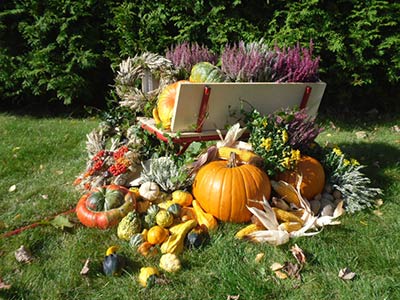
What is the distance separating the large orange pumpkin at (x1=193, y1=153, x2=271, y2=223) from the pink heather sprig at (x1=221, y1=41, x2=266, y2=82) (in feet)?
2.65

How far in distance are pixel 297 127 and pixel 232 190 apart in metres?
0.89

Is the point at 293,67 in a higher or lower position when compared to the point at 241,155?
higher

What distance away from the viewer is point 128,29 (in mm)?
5855

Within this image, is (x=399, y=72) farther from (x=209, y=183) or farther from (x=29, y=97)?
(x=29, y=97)

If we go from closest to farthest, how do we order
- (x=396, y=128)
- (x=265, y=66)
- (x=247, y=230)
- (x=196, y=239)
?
(x=196, y=239), (x=247, y=230), (x=265, y=66), (x=396, y=128)

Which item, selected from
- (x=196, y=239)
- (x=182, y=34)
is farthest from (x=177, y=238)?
(x=182, y=34)

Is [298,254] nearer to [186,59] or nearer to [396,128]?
[186,59]

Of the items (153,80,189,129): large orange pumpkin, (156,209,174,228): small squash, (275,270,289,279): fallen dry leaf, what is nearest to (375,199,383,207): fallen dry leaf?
(275,270,289,279): fallen dry leaf

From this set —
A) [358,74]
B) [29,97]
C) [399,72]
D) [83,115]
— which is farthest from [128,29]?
[399,72]

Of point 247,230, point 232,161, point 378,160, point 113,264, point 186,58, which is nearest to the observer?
point 113,264

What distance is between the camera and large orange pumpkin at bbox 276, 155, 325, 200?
302 centimetres

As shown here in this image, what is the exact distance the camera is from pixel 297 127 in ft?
10.3

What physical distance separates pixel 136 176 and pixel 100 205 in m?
0.58

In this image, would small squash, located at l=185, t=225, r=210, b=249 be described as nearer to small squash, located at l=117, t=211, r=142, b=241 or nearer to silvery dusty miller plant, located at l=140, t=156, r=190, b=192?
small squash, located at l=117, t=211, r=142, b=241
